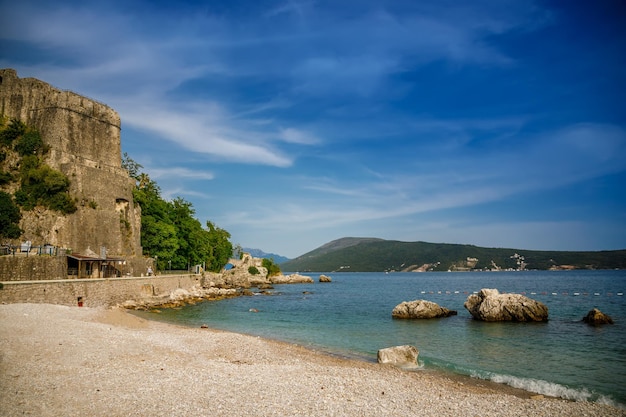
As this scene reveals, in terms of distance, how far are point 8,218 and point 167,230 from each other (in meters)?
21.2

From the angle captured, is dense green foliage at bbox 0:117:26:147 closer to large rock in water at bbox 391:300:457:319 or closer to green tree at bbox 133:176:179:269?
green tree at bbox 133:176:179:269

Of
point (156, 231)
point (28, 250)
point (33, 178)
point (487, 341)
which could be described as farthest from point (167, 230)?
point (487, 341)

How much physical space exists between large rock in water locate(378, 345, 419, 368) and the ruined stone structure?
36.4 meters

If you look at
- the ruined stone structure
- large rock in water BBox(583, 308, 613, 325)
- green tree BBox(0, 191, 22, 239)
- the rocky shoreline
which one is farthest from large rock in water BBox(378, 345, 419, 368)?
green tree BBox(0, 191, 22, 239)

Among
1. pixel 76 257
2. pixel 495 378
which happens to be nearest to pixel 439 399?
pixel 495 378

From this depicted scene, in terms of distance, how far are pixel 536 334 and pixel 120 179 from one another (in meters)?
50.2

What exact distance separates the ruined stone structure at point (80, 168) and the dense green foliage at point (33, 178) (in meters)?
0.91

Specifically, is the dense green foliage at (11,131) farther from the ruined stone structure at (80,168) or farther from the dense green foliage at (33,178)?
the ruined stone structure at (80,168)

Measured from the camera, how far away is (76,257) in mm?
35375

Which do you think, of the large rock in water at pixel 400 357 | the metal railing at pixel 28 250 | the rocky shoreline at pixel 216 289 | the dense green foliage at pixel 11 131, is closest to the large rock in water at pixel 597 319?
the large rock in water at pixel 400 357

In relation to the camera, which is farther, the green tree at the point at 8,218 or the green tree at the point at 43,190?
the green tree at the point at 43,190

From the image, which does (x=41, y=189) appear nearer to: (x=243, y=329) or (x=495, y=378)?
(x=243, y=329)

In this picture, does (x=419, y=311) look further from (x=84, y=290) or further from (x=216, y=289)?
(x=216, y=289)

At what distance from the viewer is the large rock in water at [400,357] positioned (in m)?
17.5
